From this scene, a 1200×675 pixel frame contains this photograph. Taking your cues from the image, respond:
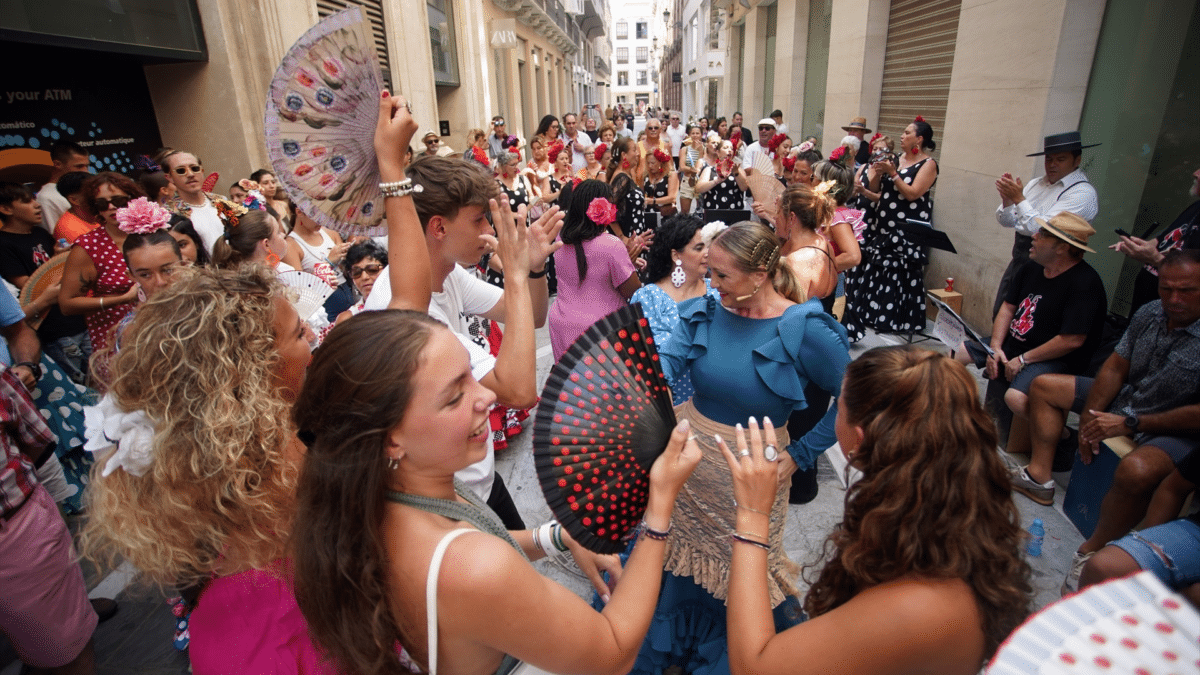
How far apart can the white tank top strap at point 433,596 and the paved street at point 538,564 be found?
186 cm

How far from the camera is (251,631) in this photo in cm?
141

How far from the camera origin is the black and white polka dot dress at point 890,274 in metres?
6.16

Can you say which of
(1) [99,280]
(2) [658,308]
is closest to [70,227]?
(1) [99,280]

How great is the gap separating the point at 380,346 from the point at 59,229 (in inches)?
193

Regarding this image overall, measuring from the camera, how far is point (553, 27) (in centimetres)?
2839

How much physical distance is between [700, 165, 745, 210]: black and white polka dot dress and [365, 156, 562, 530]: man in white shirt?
614 centimetres

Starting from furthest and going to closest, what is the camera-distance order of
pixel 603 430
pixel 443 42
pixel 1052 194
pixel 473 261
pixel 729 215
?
pixel 443 42
pixel 729 215
pixel 1052 194
pixel 473 261
pixel 603 430

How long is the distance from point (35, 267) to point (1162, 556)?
668 cm

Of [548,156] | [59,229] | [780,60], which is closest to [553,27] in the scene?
[780,60]

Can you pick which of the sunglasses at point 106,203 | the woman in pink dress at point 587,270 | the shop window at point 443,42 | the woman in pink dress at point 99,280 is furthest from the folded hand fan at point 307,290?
the shop window at point 443,42

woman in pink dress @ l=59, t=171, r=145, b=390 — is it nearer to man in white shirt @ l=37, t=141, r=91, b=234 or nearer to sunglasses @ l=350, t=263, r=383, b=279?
sunglasses @ l=350, t=263, r=383, b=279

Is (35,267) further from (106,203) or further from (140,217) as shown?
(140,217)

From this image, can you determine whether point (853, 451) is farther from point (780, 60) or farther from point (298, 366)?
point (780, 60)

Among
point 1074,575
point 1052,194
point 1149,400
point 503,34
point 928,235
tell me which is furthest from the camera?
point 503,34
